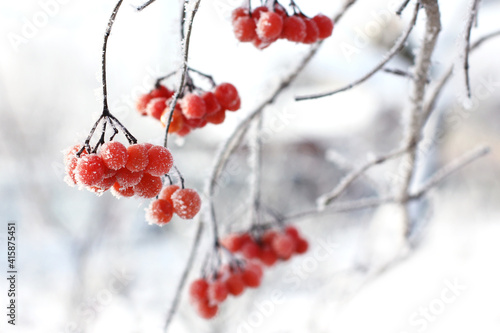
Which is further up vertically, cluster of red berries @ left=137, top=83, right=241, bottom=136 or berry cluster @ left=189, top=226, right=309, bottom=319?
cluster of red berries @ left=137, top=83, right=241, bottom=136

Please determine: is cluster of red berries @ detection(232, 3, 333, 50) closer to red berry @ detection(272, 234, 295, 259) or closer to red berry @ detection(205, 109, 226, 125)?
red berry @ detection(205, 109, 226, 125)

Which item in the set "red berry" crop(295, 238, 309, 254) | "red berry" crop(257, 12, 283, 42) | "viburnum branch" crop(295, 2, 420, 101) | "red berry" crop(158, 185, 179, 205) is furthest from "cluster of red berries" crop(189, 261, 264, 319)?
"red berry" crop(257, 12, 283, 42)

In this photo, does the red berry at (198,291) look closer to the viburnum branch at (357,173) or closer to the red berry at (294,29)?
the viburnum branch at (357,173)

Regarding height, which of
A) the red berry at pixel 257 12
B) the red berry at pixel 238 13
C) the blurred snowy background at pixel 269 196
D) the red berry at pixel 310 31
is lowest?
the blurred snowy background at pixel 269 196

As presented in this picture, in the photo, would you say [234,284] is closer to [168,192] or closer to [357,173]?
[357,173]

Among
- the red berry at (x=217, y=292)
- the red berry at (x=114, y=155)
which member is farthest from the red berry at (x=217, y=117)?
the red berry at (x=217, y=292)

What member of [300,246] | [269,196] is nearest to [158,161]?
[300,246]

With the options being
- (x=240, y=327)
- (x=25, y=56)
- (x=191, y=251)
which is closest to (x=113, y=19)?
(x=191, y=251)
